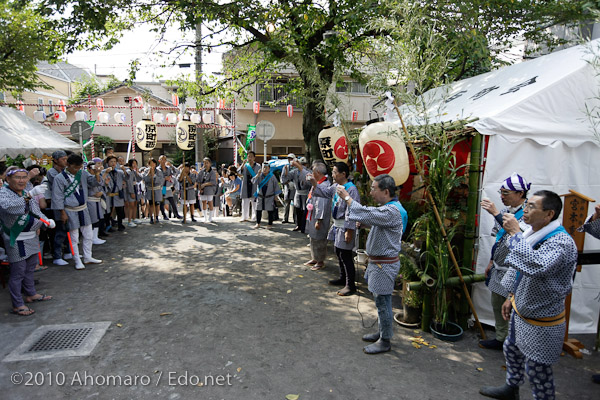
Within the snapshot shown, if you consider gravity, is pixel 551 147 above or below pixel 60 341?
above

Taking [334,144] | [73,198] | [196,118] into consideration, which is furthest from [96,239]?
[196,118]

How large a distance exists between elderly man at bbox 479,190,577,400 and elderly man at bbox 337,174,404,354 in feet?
4.34

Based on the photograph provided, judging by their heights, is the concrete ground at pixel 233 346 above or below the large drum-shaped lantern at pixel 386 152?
below

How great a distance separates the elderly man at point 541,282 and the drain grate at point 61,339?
463cm

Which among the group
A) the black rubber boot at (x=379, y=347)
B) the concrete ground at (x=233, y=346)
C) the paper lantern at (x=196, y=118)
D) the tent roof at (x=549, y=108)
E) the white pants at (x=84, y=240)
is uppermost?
the paper lantern at (x=196, y=118)

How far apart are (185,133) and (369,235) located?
12467 mm

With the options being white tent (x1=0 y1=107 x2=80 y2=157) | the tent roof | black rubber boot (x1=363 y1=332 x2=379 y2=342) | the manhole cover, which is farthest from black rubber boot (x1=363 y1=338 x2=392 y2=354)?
white tent (x1=0 y1=107 x2=80 y2=157)

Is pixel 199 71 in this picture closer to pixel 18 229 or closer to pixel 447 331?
pixel 18 229

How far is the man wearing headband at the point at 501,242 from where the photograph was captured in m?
3.79

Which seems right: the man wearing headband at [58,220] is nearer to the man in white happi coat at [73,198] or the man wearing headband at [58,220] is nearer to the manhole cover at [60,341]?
the man in white happi coat at [73,198]

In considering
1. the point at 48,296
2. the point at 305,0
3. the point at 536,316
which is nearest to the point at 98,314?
the point at 48,296

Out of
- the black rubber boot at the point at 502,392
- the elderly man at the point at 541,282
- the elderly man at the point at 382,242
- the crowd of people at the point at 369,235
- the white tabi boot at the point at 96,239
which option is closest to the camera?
the elderly man at the point at 541,282

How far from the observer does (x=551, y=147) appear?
15.0 ft

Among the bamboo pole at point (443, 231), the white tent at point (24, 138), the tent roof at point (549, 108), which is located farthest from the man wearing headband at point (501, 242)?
the white tent at point (24, 138)
